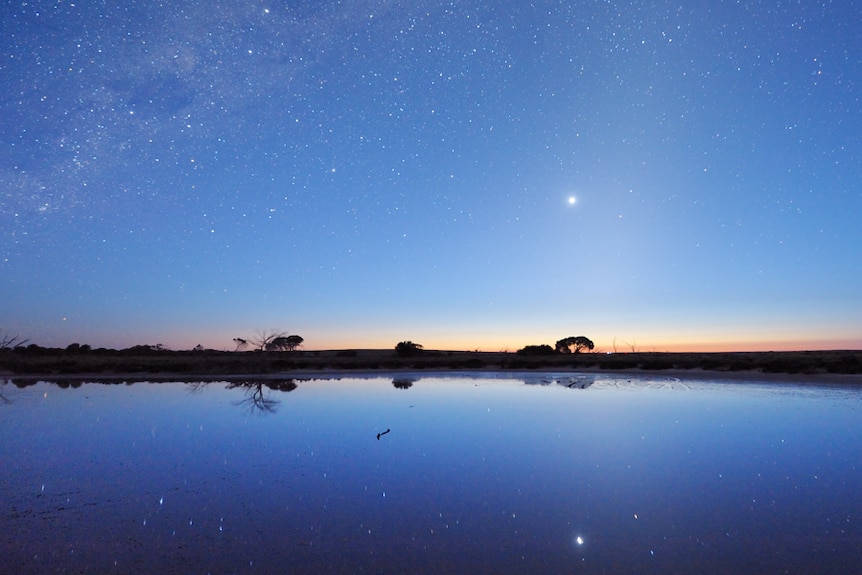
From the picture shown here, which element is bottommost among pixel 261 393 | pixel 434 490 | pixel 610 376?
pixel 434 490

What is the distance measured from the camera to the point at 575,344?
88.7m

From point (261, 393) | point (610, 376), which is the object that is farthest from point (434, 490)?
point (610, 376)

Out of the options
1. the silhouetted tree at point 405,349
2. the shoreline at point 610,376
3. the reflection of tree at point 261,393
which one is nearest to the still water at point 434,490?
the reflection of tree at point 261,393

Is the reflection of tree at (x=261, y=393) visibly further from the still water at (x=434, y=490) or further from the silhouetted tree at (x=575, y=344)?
the silhouetted tree at (x=575, y=344)

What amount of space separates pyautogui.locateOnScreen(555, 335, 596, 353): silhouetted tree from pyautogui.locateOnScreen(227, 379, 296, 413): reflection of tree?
6391cm

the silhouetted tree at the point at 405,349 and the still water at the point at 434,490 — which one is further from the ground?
the silhouetted tree at the point at 405,349

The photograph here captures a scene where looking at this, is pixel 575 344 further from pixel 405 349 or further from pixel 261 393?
pixel 261 393

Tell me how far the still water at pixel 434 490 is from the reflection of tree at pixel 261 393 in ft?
4.96

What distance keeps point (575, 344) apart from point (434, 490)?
84965mm

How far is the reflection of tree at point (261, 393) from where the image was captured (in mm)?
18953

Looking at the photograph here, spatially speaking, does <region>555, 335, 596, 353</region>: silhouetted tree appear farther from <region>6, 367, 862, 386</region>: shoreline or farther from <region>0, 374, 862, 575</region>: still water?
<region>0, 374, 862, 575</region>: still water

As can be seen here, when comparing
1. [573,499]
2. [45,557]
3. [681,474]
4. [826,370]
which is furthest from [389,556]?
[826,370]

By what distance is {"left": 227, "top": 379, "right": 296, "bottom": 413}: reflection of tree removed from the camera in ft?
62.2

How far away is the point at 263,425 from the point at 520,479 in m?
9.21
